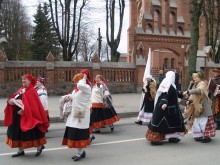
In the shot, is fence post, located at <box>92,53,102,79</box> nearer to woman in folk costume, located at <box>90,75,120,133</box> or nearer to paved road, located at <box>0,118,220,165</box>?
woman in folk costume, located at <box>90,75,120,133</box>

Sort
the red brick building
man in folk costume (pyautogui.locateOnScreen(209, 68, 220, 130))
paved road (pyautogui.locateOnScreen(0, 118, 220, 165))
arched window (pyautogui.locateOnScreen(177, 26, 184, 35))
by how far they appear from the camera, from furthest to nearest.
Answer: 1. arched window (pyautogui.locateOnScreen(177, 26, 184, 35))
2. the red brick building
3. man in folk costume (pyautogui.locateOnScreen(209, 68, 220, 130))
4. paved road (pyautogui.locateOnScreen(0, 118, 220, 165))

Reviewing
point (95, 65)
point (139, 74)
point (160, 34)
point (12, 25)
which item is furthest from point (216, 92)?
→ point (12, 25)

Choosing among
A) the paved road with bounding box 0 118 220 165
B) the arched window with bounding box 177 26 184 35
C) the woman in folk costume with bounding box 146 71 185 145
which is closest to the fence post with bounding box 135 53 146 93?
the arched window with bounding box 177 26 184 35

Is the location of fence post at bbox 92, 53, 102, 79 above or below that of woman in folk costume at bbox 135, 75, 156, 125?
above

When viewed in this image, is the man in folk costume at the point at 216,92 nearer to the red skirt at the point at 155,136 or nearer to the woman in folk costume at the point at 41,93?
the red skirt at the point at 155,136

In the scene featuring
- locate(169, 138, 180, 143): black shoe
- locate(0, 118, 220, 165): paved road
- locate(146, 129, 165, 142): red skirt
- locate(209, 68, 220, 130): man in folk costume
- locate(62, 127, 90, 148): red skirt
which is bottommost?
locate(0, 118, 220, 165): paved road

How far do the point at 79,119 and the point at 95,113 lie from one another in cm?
308

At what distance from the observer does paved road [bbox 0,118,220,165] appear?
268 inches

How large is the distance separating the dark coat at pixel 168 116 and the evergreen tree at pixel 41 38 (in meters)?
32.3

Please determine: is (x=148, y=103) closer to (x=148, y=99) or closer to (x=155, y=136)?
(x=148, y=99)

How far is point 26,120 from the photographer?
22.5 ft

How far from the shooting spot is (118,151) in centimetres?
773

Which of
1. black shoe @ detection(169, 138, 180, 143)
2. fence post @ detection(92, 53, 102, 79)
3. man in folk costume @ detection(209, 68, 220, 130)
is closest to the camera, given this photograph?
black shoe @ detection(169, 138, 180, 143)

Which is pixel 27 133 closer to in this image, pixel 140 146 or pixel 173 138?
pixel 140 146
